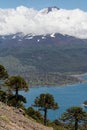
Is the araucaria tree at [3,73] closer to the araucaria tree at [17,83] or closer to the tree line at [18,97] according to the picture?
the tree line at [18,97]

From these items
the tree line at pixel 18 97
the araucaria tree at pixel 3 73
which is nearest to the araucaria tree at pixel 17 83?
the tree line at pixel 18 97

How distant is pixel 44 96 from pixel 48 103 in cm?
139

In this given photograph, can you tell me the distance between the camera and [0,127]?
2142cm

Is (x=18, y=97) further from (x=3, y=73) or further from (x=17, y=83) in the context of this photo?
(x=3, y=73)

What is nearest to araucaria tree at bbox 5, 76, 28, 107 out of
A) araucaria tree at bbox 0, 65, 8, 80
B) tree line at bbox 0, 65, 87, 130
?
tree line at bbox 0, 65, 87, 130

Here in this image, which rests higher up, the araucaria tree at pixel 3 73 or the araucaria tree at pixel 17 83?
the araucaria tree at pixel 3 73

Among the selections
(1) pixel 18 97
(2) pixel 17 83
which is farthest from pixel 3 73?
(1) pixel 18 97

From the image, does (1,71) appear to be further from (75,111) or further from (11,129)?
(11,129)

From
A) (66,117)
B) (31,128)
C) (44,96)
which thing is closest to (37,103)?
(44,96)

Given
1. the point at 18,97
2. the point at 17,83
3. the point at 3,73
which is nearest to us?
the point at 3,73

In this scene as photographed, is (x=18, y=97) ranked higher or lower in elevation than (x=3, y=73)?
lower

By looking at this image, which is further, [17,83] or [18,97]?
[18,97]

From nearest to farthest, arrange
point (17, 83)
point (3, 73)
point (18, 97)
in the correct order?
point (3, 73), point (17, 83), point (18, 97)

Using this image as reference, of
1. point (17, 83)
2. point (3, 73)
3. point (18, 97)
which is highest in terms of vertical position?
point (3, 73)
